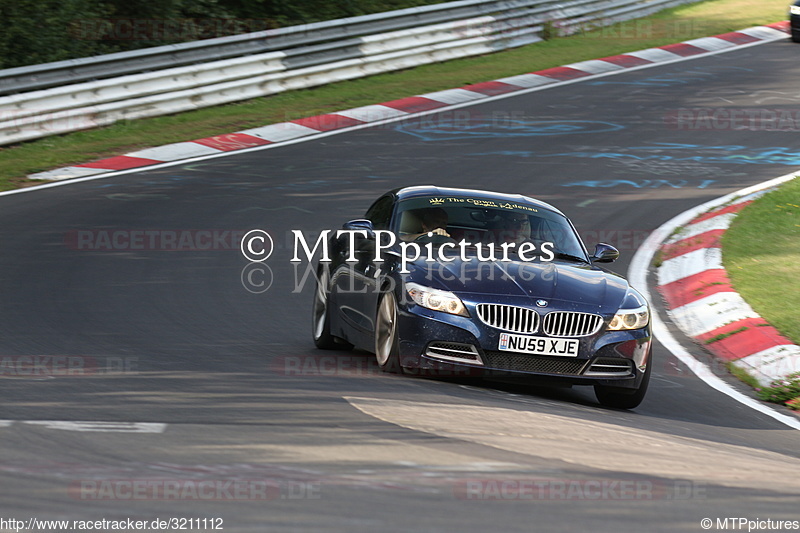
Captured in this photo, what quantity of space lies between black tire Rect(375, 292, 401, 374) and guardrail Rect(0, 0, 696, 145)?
36.3ft

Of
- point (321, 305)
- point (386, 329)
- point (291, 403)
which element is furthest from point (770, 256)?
point (291, 403)

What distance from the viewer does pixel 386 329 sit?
831 centimetres

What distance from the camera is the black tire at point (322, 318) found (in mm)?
9547

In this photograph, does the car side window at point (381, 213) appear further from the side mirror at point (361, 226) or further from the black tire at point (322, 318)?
the black tire at point (322, 318)

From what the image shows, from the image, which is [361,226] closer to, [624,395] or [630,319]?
[630,319]

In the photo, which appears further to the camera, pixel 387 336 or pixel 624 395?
pixel 387 336

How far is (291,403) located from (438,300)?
1.44 metres

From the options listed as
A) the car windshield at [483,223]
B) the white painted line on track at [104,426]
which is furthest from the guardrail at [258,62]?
the white painted line on track at [104,426]

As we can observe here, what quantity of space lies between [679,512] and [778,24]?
1103 inches

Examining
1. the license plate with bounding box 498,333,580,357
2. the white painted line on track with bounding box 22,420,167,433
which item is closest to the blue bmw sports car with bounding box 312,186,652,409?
the license plate with bounding box 498,333,580,357

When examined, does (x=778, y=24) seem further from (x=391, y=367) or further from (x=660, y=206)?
(x=391, y=367)

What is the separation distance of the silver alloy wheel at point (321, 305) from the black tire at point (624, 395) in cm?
245

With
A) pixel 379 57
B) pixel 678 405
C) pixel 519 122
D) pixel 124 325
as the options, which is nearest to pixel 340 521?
pixel 678 405

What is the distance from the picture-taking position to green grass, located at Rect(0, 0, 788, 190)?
1773 cm
